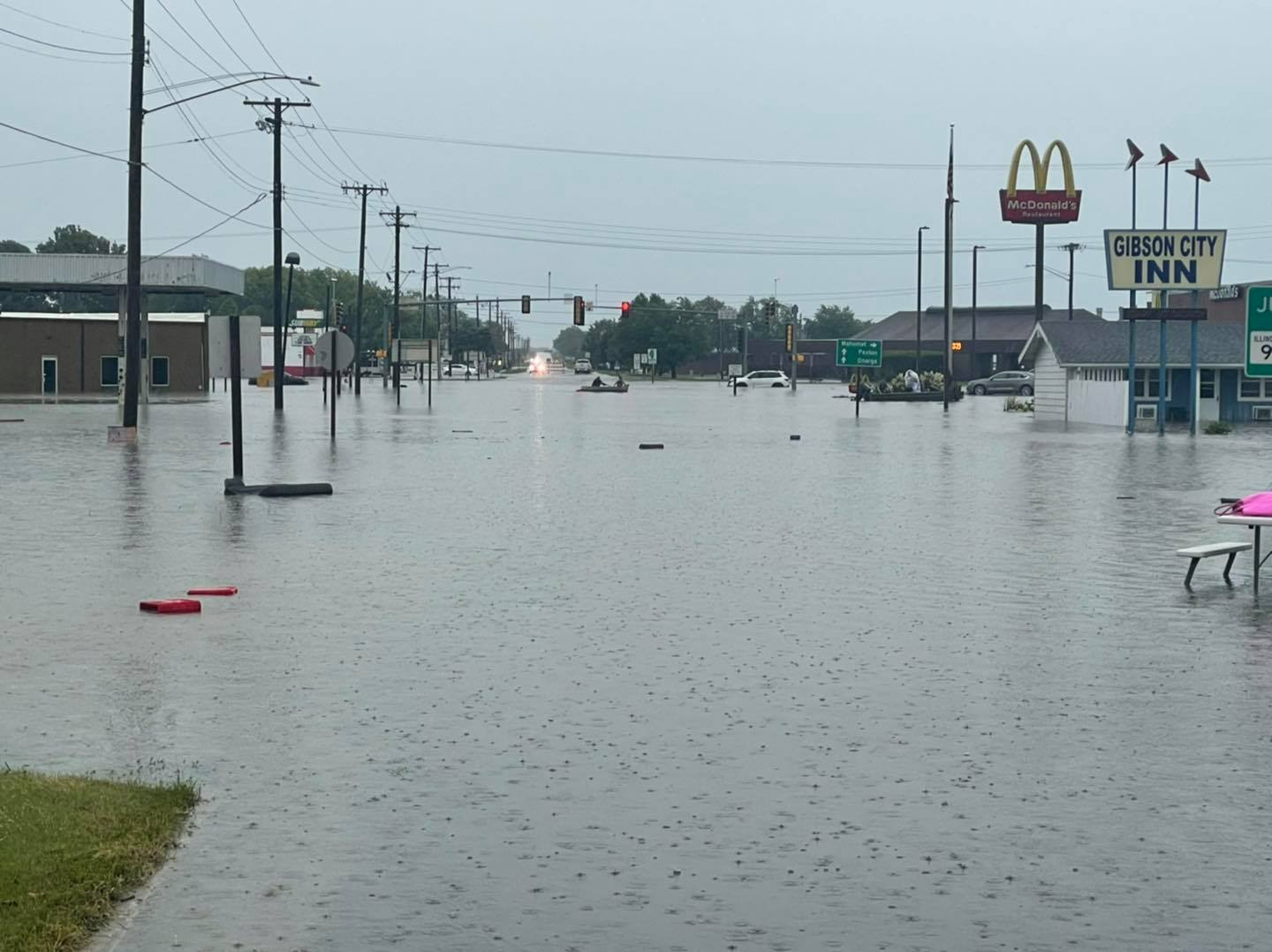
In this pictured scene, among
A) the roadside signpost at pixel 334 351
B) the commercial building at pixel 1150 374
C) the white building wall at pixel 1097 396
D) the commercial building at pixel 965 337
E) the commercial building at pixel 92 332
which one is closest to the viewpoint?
the roadside signpost at pixel 334 351

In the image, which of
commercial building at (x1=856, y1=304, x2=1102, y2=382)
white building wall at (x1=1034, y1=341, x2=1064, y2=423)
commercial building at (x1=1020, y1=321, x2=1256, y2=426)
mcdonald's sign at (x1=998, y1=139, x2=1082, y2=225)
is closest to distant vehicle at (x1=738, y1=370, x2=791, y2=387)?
commercial building at (x1=856, y1=304, x2=1102, y2=382)

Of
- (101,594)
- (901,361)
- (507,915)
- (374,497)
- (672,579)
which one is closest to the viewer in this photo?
(507,915)

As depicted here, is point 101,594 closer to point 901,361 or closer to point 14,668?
point 14,668

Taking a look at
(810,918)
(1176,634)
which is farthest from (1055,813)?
(1176,634)

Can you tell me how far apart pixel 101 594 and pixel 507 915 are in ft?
32.8

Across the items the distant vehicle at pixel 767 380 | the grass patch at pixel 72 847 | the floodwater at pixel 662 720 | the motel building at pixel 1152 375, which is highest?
the motel building at pixel 1152 375

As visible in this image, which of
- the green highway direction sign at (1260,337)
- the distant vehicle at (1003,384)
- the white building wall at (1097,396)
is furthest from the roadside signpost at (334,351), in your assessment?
the distant vehicle at (1003,384)

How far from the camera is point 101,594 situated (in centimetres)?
1592

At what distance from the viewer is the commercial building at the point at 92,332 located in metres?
83.6

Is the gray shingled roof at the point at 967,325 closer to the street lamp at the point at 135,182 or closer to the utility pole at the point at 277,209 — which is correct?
the utility pole at the point at 277,209

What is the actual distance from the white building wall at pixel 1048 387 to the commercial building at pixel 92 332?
1447 inches

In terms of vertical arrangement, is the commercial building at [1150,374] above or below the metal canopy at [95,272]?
below

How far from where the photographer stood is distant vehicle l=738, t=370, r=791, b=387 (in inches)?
6078

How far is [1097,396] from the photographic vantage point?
6875 cm
